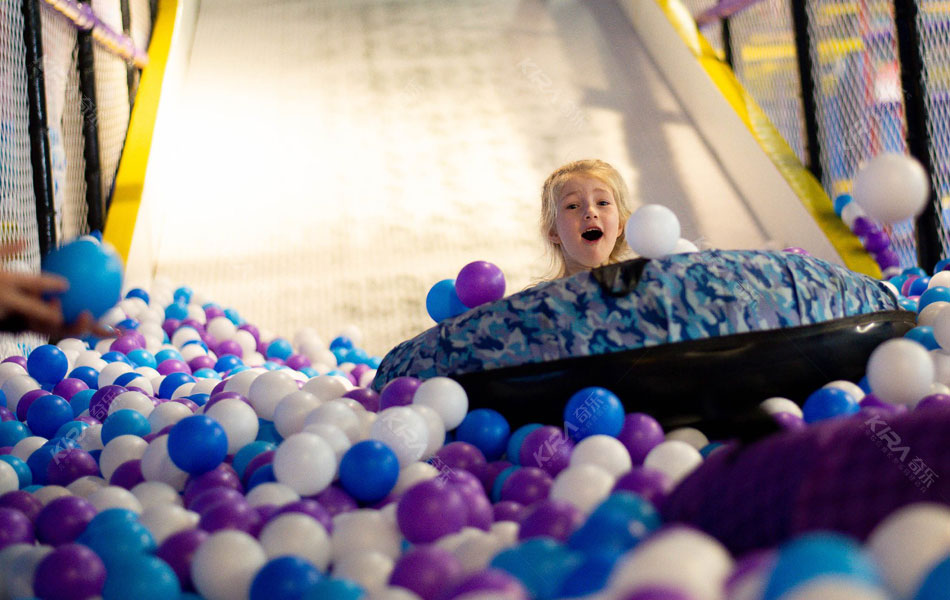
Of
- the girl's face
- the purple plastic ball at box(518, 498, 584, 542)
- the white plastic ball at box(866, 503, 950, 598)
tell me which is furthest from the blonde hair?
the white plastic ball at box(866, 503, 950, 598)

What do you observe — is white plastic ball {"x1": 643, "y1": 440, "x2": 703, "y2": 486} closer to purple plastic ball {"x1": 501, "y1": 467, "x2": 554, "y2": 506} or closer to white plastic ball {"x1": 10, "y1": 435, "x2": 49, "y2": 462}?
purple plastic ball {"x1": 501, "y1": 467, "x2": 554, "y2": 506}

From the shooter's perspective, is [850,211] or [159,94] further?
[159,94]

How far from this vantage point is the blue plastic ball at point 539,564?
2.43 feet

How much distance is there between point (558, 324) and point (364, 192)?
237 cm

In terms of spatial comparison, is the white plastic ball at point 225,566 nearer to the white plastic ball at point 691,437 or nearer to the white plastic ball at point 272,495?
the white plastic ball at point 272,495

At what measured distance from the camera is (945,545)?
1.86 feet

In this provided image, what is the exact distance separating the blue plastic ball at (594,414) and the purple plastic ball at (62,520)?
2.41ft

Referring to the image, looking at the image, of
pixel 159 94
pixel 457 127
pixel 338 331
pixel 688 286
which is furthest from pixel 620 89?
pixel 688 286

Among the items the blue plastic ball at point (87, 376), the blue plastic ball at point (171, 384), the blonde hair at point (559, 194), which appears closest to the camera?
the blue plastic ball at point (171, 384)

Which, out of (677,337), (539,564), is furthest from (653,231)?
(539,564)

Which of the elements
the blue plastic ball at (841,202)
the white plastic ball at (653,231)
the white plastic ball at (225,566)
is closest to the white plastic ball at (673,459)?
the white plastic ball at (653,231)

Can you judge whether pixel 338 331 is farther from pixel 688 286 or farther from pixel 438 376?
pixel 688 286

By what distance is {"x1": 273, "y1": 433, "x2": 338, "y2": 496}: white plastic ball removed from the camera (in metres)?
1.22

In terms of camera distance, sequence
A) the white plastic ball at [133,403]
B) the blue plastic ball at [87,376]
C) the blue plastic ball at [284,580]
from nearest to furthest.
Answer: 1. the blue plastic ball at [284,580]
2. the white plastic ball at [133,403]
3. the blue plastic ball at [87,376]
